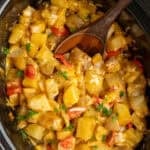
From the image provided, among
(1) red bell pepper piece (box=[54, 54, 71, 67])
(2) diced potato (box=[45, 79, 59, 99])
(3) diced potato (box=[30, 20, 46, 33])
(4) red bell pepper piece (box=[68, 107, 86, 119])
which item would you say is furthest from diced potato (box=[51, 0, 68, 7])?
(4) red bell pepper piece (box=[68, 107, 86, 119])

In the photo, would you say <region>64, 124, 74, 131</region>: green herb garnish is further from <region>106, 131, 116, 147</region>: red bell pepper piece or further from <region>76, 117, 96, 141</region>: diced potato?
<region>106, 131, 116, 147</region>: red bell pepper piece

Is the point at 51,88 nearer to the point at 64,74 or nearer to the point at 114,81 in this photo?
the point at 64,74

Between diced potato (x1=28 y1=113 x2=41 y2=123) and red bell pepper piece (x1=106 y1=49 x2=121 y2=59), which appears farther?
red bell pepper piece (x1=106 y1=49 x2=121 y2=59)

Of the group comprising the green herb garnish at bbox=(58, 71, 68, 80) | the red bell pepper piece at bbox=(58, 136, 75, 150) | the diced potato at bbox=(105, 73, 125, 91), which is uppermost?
the green herb garnish at bbox=(58, 71, 68, 80)

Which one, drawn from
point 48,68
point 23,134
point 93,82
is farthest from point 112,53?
point 23,134

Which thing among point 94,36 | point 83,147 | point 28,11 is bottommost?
point 83,147

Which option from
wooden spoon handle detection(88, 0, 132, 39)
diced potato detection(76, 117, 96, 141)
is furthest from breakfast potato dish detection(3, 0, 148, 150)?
wooden spoon handle detection(88, 0, 132, 39)

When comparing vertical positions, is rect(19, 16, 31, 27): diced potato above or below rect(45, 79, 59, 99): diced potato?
above

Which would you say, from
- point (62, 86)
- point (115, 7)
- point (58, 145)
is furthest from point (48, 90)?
point (115, 7)
